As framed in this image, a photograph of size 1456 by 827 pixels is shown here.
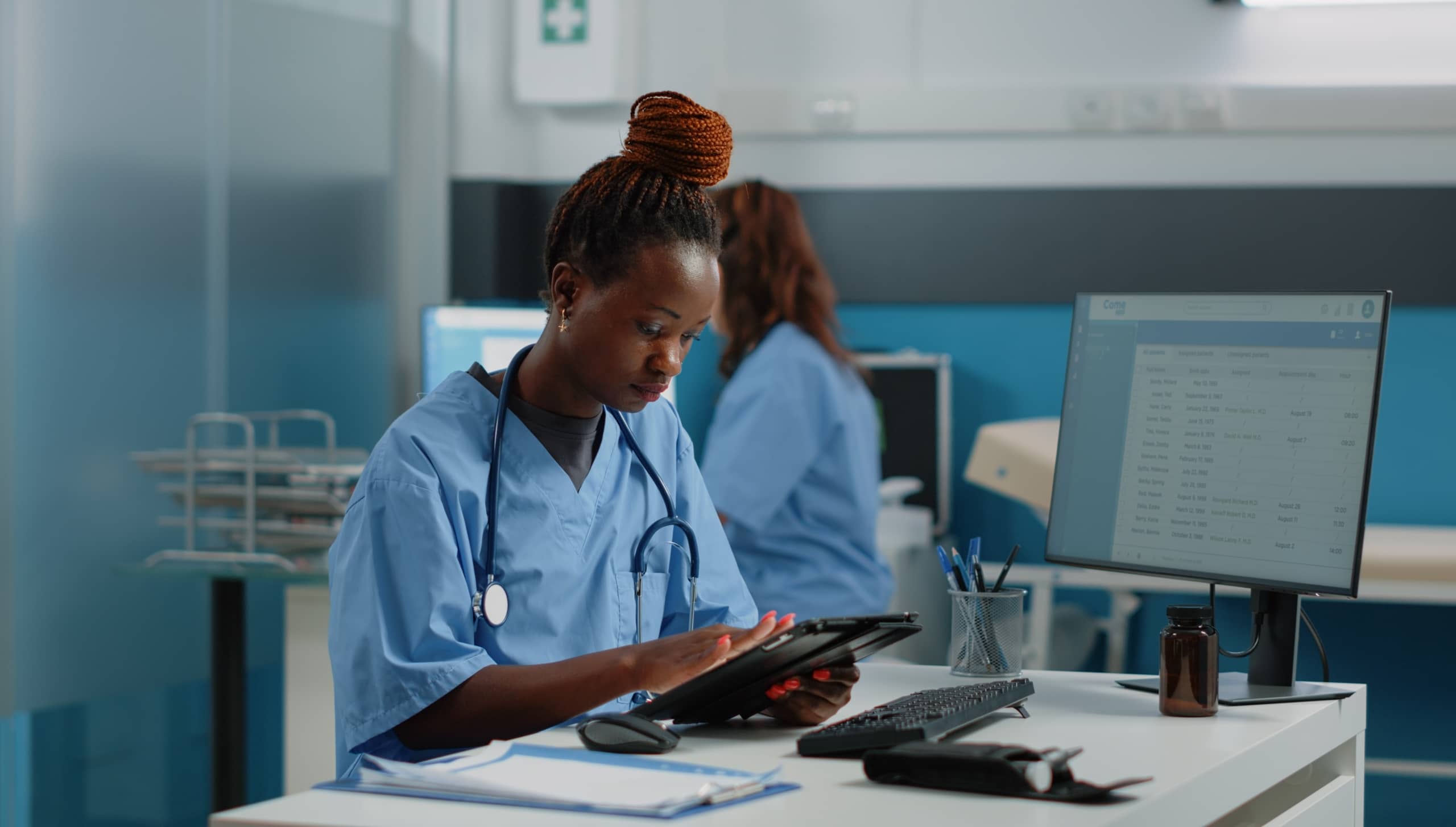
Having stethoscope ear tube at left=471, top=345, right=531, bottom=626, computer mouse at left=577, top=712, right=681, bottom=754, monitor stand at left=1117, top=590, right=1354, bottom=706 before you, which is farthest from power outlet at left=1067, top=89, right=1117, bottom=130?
computer mouse at left=577, top=712, right=681, bottom=754

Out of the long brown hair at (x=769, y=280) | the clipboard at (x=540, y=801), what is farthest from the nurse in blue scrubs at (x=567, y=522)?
the long brown hair at (x=769, y=280)

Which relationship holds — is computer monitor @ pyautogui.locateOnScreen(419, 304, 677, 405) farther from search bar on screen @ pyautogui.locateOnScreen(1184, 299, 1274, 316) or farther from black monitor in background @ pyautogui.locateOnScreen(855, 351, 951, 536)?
search bar on screen @ pyautogui.locateOnScreen(1184, 299, 1274, 316)

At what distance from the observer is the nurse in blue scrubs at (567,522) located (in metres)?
1.24

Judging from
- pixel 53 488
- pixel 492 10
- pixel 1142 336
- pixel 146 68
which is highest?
pixel 492 10

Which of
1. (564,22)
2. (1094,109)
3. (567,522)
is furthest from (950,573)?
(564,22)

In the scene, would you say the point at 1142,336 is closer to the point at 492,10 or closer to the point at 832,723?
the point at 832,723

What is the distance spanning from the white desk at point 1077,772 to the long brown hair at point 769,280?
48.8 inches

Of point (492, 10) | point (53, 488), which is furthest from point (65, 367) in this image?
point (492, 10)

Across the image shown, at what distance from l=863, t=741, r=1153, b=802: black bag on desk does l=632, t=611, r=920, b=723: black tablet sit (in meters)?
0.15

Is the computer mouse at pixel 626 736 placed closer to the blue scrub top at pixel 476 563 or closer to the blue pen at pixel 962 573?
the blue scrub top at pixel 476 563

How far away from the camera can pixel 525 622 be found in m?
1.36

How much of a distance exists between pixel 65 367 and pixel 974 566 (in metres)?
1.86

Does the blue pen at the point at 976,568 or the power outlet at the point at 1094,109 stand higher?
the power outlet at the point at 1094,109

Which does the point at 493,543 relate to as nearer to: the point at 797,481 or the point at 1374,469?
the point at 797,481
